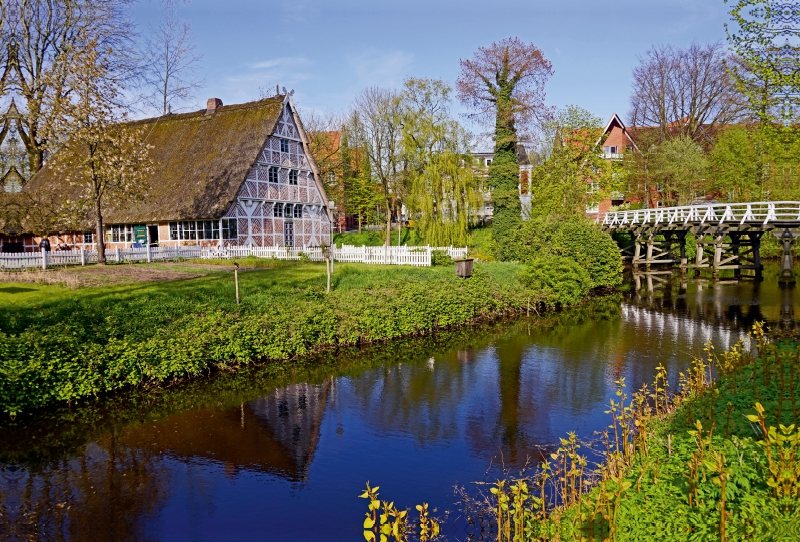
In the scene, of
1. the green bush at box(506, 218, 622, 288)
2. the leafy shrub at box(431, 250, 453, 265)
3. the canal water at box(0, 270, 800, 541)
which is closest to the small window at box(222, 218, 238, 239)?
the leafy shrub at box(431, 250, 453, 265)

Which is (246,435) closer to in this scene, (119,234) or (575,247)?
(575,247)

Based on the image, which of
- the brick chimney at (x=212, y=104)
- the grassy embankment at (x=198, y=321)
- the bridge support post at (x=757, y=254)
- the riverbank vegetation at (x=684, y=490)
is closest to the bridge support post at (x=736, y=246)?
the bridge support post at (x=757, y=254)

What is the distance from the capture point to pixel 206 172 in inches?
1292

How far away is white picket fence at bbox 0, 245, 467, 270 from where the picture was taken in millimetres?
26078

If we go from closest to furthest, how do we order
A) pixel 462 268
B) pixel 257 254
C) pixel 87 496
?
pixel 87 496 < pixel 462 268 < pixel 257 254

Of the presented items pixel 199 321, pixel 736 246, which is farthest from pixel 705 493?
pixel 736 246

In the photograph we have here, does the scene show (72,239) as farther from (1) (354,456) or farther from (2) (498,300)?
(1) (354,456)

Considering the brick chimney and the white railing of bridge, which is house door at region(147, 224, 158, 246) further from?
the white railing of bridge

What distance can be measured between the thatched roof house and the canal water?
1801cm

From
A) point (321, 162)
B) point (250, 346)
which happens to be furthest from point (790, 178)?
point (250, 346)

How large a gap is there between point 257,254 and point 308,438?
2117cm

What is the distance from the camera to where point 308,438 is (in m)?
10.2

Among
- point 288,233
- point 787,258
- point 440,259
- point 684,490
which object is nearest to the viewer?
point 684,490

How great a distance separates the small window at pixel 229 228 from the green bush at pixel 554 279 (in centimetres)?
1584
